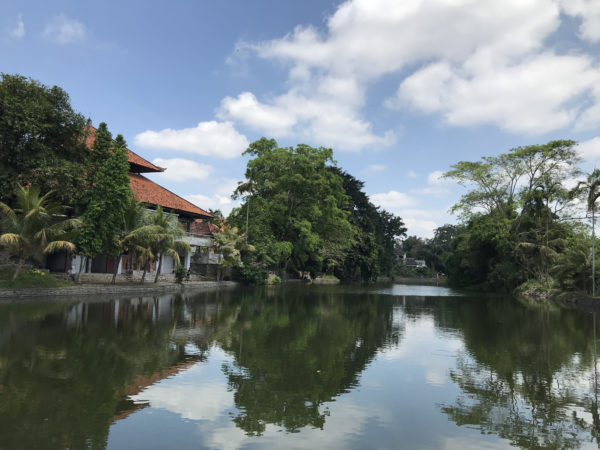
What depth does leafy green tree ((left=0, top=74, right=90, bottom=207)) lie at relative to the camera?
72.3 ft

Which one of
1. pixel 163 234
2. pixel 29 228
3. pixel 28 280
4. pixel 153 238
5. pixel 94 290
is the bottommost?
pixel 94 290

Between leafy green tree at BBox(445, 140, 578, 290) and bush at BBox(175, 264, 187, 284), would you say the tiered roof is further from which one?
leafy green tree at BBox(445, 140, 578, 290)

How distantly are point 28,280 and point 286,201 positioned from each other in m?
26.0

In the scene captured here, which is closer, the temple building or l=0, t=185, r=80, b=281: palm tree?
l=0, t=185, r=80, b=281: palm tree

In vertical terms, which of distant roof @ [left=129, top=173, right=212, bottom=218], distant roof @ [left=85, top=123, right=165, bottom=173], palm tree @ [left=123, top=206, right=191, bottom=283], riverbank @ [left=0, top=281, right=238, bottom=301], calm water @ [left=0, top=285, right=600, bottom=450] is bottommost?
calm water @ [left=0, top=285, right=600, bottom=450]

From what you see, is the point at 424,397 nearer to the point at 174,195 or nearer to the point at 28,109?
the point at 28,109

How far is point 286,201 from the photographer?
4394cm

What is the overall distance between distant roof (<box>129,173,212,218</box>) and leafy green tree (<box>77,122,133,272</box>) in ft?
19.7

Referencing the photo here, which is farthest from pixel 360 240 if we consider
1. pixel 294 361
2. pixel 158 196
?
pixel 294 361

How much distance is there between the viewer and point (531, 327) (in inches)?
607

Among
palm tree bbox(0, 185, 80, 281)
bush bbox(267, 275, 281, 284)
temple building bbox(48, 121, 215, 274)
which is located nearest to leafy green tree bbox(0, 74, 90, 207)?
palm tree bbox(0, 185, 80, 281)

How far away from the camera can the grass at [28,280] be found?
20.4 metres

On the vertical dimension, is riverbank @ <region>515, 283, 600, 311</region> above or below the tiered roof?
below

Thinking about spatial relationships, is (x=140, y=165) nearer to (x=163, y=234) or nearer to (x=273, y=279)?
(x=163, y=234)
